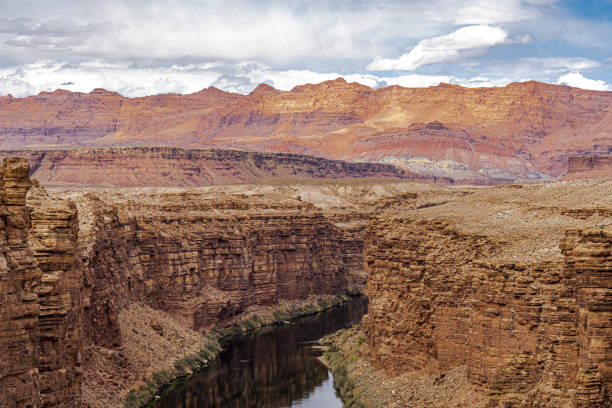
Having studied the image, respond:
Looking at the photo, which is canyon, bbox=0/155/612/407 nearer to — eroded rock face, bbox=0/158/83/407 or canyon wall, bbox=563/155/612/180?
eroded rock face, bbox=0/158/83/407

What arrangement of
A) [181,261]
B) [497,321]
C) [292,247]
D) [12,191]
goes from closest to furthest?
[12,191]
[497,321]
[181,261]
[292,247]

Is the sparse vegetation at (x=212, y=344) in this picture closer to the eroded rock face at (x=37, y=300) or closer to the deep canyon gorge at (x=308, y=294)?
the deep canyon gorge at (x=308, y=294)

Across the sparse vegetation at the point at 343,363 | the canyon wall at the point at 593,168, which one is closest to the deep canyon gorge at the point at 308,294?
the sparse vegetation at the point at 343,363

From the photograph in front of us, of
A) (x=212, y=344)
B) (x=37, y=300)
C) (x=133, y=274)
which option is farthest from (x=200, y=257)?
(x=37, y=300)

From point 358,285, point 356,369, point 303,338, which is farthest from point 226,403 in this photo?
point 358,285

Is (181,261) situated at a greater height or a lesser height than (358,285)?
greater

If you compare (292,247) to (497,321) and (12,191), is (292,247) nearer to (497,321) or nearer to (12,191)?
(497,321)
